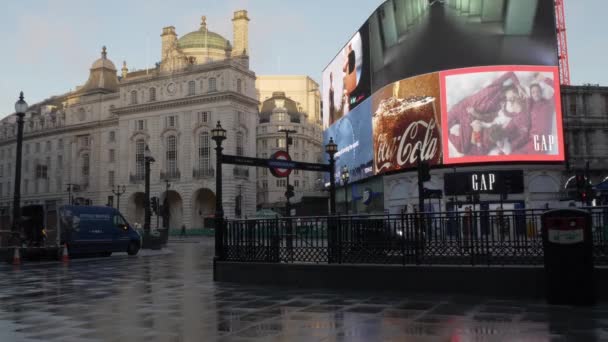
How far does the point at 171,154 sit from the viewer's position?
73938 mm

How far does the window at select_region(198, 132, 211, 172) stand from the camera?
233ft

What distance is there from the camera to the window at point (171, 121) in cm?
7338

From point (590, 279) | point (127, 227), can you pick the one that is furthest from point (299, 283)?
point (127, 227)

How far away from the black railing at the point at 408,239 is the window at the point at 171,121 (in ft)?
203

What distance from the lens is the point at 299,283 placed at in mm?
12594

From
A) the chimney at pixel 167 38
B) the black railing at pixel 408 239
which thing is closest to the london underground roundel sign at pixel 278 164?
the black railing at pixel 408 239

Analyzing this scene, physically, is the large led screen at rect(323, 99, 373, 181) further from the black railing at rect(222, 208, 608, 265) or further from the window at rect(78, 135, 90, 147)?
the window at rect(78, 135, 90, 147)

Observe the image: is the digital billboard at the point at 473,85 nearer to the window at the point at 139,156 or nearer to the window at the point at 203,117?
the window at the point at 203,117

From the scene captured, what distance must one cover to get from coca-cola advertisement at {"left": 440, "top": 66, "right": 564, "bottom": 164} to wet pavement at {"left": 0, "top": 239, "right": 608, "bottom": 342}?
1289 inches

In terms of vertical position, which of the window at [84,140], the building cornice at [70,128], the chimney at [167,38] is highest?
the chimney at [167,38]

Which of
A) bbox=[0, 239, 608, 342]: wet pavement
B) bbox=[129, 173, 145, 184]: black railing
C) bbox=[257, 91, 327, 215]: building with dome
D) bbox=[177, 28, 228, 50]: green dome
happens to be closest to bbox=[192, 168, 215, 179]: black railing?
bbox=[129, 173, 145, 184]: black railing

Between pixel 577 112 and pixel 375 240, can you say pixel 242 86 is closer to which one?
pixel 577 112

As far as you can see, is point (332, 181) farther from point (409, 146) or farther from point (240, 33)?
point (240, 33)

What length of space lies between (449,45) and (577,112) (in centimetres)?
1498
